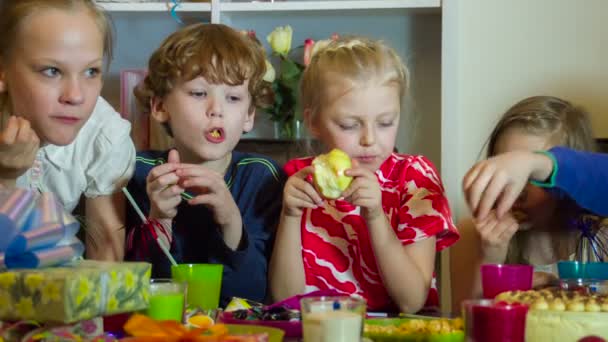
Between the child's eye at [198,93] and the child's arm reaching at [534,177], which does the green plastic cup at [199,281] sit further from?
the child's eye at [198,93]

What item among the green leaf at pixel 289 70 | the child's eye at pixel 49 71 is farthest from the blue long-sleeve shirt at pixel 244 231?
the green leaf at pixel 289 70

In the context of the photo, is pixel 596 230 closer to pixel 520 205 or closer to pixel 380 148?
pixel 520 205

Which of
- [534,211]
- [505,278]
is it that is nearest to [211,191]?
[505,278]

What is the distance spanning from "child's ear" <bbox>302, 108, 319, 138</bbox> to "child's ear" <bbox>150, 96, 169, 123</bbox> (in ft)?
1.06

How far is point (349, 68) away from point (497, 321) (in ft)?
2.80

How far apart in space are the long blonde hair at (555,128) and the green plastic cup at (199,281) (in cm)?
84

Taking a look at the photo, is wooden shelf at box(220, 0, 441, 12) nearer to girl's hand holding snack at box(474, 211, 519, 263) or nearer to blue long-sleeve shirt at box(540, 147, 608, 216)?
girl's hand holding snack at box(474, 211, 519, 263)

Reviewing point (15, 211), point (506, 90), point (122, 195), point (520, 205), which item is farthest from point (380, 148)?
point (506, 90)

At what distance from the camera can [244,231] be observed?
1.62 metres

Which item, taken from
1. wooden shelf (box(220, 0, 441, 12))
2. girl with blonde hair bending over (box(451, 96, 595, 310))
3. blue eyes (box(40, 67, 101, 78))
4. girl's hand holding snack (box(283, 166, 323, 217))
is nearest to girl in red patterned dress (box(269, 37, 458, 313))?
girl's hand holding snack (box(283, 166, 323, 217))

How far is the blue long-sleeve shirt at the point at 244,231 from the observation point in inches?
63.2

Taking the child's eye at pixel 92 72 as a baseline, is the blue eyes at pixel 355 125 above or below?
below

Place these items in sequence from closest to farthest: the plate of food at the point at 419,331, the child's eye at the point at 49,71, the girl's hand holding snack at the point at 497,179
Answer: the plate of food at the point at 419,331
the girl's hand holding snack at the point at 497,179
the child's eye at the point at 49,71

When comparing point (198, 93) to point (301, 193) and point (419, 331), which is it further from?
point (419, 331)
